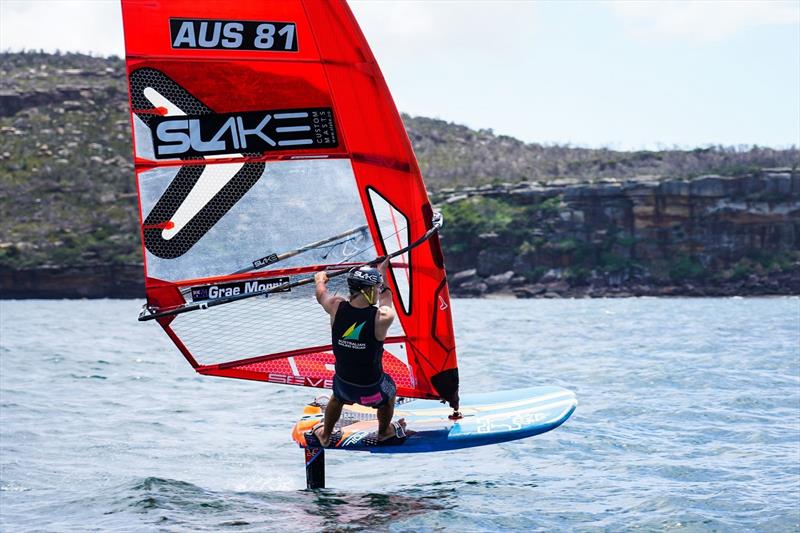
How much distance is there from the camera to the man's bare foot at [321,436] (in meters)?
8.55

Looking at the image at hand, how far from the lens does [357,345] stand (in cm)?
789

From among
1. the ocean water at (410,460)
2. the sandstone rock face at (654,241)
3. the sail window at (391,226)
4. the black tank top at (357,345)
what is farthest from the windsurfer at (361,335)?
the sandstone rock face at (654,241)

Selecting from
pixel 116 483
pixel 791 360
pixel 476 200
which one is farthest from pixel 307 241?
pixel 476 200

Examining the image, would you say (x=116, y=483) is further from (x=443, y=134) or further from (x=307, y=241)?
(x=443, y=134)

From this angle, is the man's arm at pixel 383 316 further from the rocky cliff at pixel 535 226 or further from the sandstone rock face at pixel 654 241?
the sandstone rock face at pixel 654 241

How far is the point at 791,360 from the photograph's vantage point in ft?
66.9

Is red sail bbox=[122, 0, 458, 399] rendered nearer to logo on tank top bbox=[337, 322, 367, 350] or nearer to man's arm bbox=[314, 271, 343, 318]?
man's arm bbox=[314, 271, 343, 318]

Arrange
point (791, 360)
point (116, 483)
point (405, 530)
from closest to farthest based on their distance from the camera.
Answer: point (405, 530) → point (116, 483) → point (791, 360)

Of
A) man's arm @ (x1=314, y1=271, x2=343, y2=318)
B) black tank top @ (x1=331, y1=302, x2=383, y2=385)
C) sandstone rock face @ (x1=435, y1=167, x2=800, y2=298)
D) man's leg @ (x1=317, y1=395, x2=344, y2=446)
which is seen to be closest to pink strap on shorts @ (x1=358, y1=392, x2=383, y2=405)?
black tank top @ (x1=331, y1=302, x2=383, y2=385)

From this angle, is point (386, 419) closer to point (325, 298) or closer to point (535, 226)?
point (325, 298)

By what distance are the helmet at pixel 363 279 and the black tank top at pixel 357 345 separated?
175 mm

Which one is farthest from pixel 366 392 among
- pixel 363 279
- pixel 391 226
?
pixel 391 226

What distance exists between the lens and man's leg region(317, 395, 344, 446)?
8.23m

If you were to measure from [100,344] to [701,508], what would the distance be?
19914 millimetres
